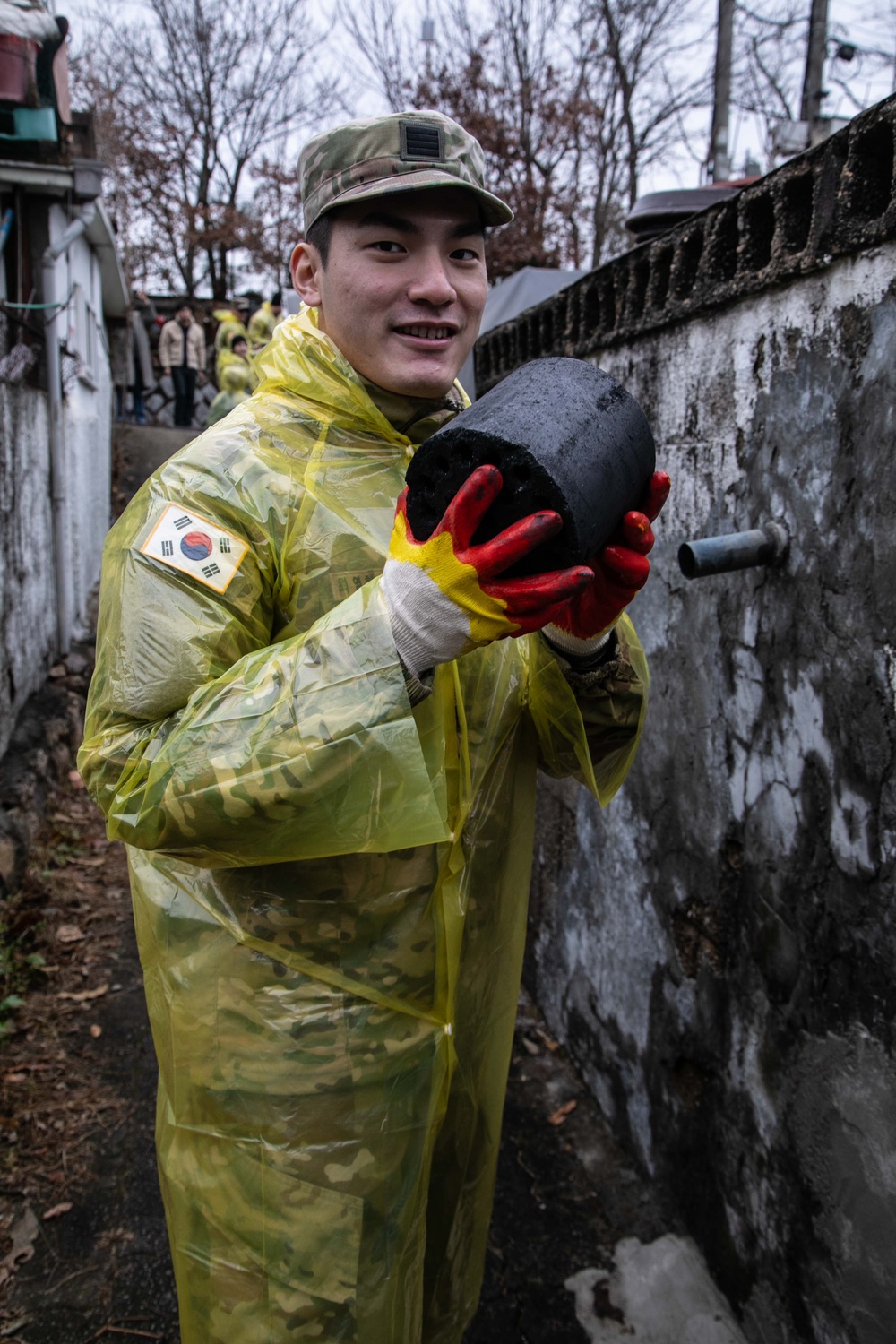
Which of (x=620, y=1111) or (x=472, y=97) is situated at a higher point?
(x=472, y=97)

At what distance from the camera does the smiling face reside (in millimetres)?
1612

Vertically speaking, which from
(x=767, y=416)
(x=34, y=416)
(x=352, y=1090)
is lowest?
(x=352, y=1090)

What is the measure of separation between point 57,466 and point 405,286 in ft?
19.3

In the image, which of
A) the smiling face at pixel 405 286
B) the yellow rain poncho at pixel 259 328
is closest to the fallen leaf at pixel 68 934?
the smiling face at pixel 405 286

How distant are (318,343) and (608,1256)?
97.0 inches

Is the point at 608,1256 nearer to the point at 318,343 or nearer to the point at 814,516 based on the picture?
the point at 814,516

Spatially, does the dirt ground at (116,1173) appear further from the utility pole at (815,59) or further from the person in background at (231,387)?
the utility pole at (815,59)

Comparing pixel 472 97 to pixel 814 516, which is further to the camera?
pixel 472 97

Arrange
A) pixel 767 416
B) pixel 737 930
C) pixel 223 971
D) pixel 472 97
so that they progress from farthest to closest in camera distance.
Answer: pixel 472 97 < pixel 737 930 < pixel 767 416 < pixel 223 971

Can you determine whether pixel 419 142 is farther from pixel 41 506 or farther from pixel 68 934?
pixel 41 506

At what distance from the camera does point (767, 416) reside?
224 centimetres

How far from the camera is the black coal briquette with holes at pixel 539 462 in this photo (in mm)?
1265

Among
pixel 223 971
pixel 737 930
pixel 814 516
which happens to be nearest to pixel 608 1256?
pixel 737 930

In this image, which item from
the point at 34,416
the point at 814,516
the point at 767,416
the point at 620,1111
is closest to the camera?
the point at 814,516
